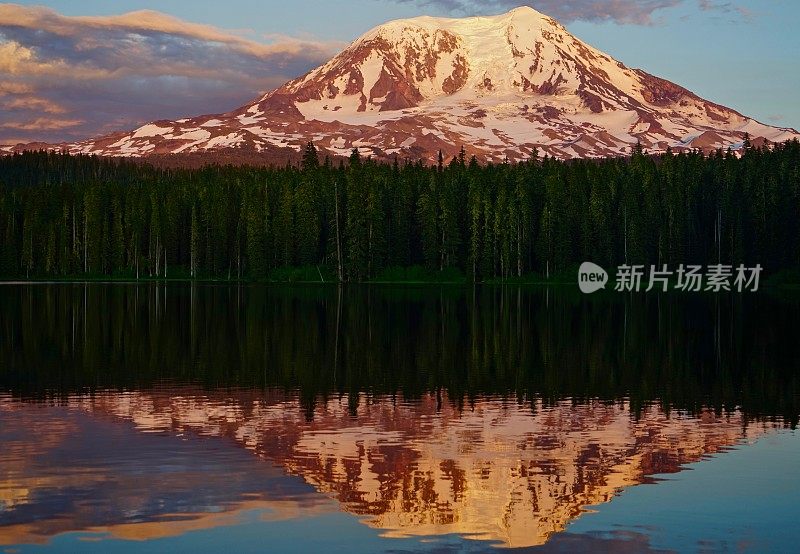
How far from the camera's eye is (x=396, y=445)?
25.5 m

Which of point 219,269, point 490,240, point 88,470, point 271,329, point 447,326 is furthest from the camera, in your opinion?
point 219,269

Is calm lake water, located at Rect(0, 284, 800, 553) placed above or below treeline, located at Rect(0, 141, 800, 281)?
below

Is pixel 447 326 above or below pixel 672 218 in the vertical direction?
below

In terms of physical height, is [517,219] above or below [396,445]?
above

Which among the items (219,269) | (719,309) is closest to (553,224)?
(219,269)

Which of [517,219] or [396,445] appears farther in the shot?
[517,219]

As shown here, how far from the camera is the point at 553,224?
545 feet

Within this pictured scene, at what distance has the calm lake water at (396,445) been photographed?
18.3 m

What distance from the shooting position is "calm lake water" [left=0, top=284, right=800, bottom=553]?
18.3m

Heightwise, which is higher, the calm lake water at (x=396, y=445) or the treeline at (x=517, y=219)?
the treeline at (x=517, y=219)

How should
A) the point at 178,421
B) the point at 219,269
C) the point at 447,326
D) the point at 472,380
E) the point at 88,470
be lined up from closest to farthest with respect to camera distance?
the point at 88,470
the point at 178,421
the point at 472,380
the point at 447,326
the point at 219,269

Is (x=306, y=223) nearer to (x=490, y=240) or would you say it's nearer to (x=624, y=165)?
(x=490, y=240)

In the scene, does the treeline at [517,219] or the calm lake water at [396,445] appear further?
the treeline at [517,219]

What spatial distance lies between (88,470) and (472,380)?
1849 centimetres
